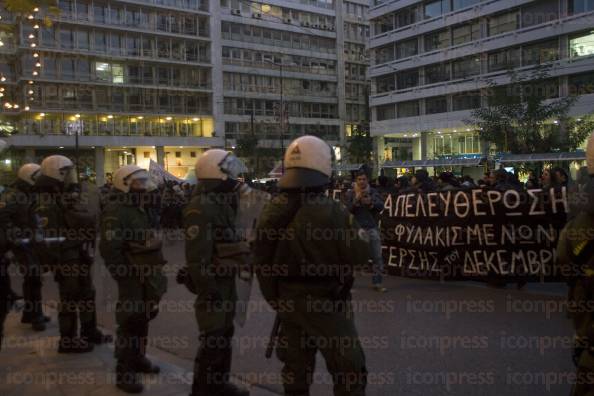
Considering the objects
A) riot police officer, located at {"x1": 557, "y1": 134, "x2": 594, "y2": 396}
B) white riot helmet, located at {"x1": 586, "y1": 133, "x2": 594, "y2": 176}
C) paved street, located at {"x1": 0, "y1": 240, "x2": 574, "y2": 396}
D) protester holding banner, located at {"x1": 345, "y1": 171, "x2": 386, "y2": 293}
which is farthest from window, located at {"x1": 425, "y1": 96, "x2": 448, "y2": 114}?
riot police officer, located at {"x1": 557, "y1": 134, "x2": 594, "y2": 396}

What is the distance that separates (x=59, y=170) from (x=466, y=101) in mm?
45959

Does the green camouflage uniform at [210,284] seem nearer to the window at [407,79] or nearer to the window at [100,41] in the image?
the window at [407,79]

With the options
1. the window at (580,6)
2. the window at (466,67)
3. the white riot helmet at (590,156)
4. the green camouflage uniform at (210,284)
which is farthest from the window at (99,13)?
the white riot helmet at (590,156)

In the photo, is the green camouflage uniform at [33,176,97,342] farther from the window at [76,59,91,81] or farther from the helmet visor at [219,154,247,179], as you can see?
the window at [76,59,91,81]

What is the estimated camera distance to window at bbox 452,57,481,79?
47.6 meters

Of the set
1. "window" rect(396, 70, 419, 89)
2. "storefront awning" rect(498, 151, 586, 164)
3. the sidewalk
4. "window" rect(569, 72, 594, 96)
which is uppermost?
"window" rect(396, 70, 419, 89)

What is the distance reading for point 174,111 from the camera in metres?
60.7

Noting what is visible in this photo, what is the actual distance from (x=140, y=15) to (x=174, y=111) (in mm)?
9879

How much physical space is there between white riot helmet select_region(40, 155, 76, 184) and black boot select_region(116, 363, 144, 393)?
235cm

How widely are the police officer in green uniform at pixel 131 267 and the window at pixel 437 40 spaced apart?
4876 cm

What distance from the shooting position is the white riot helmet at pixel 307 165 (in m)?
3.74

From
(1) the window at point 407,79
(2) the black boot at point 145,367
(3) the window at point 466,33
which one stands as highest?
(3) the window at point 466,33

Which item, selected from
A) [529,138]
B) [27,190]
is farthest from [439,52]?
[27,190]

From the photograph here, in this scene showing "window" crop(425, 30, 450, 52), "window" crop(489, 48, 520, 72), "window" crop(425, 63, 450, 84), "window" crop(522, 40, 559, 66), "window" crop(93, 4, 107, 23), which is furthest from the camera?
"window" crop(93, 4, 107, 23)
